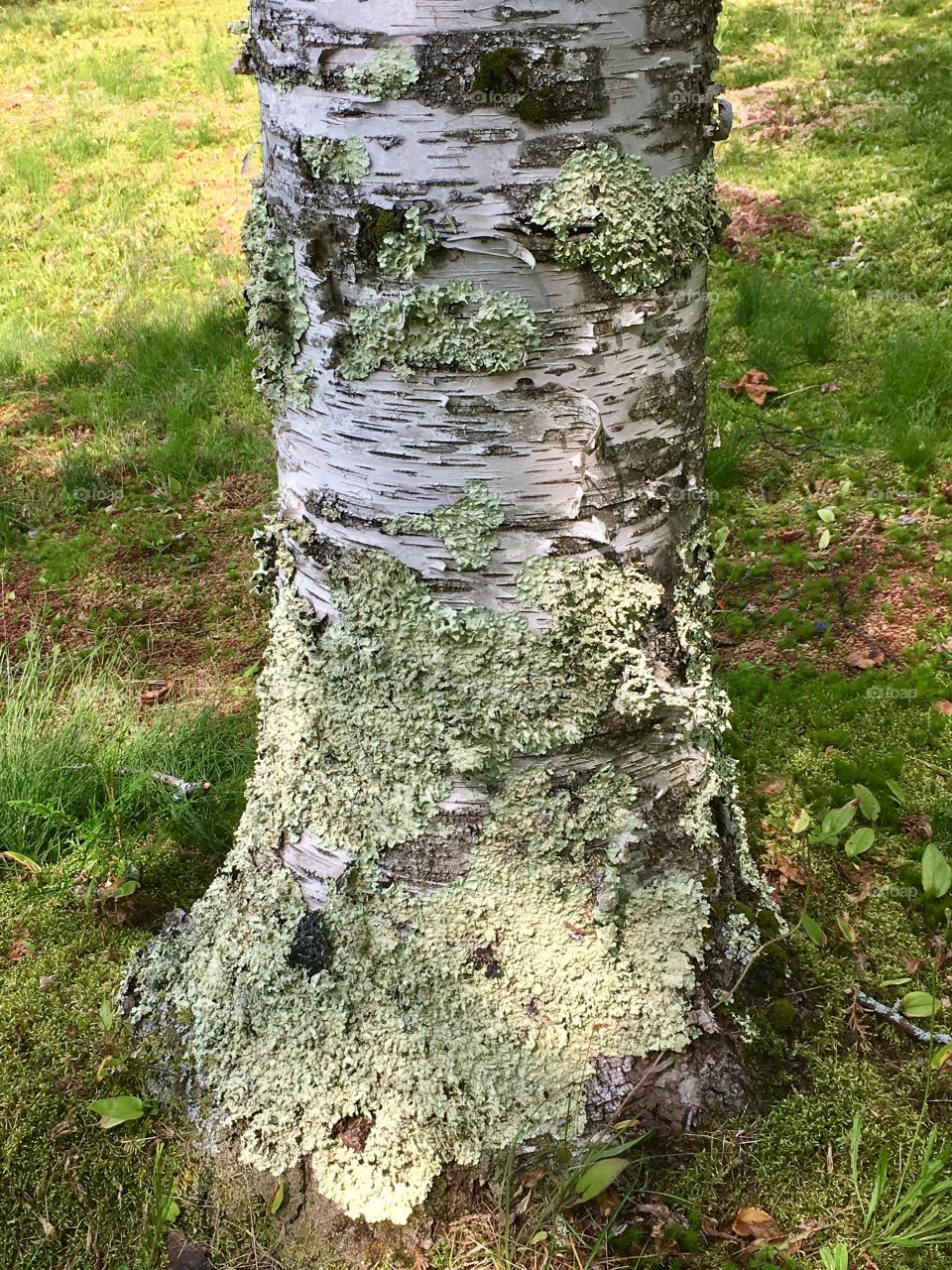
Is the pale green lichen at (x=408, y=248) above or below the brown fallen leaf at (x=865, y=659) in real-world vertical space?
above

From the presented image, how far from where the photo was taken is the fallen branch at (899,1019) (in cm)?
205

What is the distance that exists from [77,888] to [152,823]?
30 centimetres

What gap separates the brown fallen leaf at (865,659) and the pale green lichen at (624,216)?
72.6 inches

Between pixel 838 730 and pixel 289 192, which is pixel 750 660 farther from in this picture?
pixel 289 192

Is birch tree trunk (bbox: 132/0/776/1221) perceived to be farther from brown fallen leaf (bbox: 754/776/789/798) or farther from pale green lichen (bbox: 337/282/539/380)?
brown fallen leaf (bbox: 754/776/789/798)

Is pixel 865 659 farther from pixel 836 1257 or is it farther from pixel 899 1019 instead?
pixel 836 1257

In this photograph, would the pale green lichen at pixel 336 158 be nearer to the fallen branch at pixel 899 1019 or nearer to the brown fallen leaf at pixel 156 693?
the fallen branch at pixel 899 1019

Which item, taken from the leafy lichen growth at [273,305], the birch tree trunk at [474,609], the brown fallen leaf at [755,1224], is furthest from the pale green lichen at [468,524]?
the brown fallen leaf at [755,1224]

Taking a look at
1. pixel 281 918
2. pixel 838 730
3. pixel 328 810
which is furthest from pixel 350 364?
pixel 838 730

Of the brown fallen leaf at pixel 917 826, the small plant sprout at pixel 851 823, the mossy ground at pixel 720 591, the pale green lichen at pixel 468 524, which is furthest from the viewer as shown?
the brown fallen leaf at pixel 917 826

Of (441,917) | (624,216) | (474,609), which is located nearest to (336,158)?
(624,216)

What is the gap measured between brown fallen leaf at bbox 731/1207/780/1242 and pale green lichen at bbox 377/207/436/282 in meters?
1.80

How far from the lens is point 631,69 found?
142 cm

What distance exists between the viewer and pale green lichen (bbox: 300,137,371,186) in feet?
4.74
